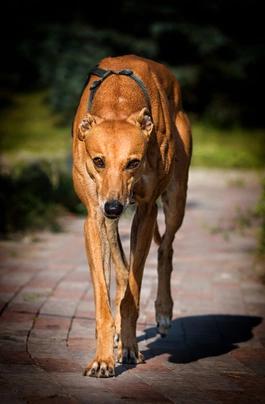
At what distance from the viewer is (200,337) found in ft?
18.3

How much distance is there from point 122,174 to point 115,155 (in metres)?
0.12

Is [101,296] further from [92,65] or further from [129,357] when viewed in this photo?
[92,65]

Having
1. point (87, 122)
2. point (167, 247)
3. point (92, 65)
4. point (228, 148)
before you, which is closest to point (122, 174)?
point (87, 122)

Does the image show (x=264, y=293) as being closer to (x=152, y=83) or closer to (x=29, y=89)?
(x=152, y=83)

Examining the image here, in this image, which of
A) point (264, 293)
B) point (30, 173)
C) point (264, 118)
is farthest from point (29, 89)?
point (264, 293)

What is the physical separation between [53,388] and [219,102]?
21.9 m

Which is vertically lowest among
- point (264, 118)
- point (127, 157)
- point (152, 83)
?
point (264, 118)

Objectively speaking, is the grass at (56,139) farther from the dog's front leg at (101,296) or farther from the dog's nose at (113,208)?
the dog's nose at (113,208)

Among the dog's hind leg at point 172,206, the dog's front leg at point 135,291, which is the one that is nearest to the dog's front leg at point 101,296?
the dog's front leg at point 135,291

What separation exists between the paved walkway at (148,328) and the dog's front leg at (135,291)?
116mm

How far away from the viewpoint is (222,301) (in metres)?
6.65

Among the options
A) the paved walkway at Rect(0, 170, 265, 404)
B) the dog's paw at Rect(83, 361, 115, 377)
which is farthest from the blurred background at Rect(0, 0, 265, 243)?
the dog's paw at Rect(83, 361, 115, 377)

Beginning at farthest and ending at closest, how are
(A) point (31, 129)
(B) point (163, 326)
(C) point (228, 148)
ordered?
(A) point (31, 129) → (C) point (228, 148) → (B) point (163, 326)

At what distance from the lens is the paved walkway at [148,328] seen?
4188mm
